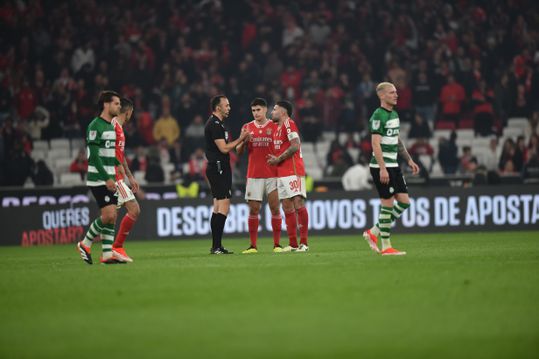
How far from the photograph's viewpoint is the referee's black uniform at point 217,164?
53.2ft

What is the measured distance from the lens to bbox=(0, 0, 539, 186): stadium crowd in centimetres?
2836

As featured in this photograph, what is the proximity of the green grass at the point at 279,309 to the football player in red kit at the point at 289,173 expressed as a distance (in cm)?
252

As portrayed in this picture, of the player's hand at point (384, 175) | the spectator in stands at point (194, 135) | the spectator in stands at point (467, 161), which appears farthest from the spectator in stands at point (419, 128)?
the player's hand at point (384, 175)

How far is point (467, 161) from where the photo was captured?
27.0m

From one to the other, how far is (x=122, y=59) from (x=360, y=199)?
9941mm

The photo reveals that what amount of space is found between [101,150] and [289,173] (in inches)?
147

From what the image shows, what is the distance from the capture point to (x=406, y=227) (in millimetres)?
24234

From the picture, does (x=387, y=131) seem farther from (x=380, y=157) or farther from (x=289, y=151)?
(x=289, y=151)

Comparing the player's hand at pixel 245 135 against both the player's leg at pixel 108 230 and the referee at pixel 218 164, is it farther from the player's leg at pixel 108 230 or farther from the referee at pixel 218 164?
the player's leg at pixel 108 230

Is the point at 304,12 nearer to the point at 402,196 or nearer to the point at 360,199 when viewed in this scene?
the point at 360,199

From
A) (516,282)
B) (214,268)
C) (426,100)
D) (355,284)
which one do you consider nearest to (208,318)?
(355,284)

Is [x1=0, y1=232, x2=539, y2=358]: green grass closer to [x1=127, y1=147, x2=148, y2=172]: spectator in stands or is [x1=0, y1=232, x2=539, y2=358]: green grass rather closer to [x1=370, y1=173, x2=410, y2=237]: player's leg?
[x1=370, y1=173, x2=410, y2=237]: player's leg

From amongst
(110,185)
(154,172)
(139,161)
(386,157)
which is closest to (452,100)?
(154,172)

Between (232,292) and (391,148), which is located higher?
(391,148)
